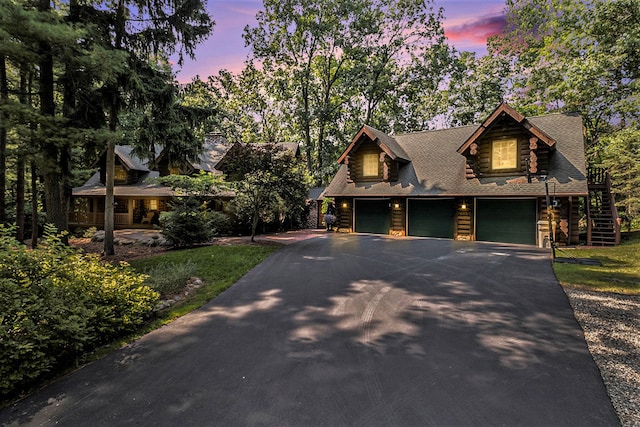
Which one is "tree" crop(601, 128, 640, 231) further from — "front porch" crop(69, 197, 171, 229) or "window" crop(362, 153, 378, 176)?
"front porch" crop(69, 197, 171, 229)

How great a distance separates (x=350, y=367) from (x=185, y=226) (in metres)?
12.5

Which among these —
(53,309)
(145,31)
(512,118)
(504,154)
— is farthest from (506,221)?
(145,31)

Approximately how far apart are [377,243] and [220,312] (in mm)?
10378

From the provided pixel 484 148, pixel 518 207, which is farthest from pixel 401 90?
pixel 518 207

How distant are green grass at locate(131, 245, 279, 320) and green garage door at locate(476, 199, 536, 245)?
11.4 metres

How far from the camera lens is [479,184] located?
16734 mm

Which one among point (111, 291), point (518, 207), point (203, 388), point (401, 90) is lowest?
point (203, 388)

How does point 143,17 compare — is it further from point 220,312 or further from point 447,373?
point 447,373

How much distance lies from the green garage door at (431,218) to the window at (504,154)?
3133 millimetres

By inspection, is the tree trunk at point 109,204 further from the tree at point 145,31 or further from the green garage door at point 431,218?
the green garage door at point 431,218

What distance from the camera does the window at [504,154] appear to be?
16266 mm

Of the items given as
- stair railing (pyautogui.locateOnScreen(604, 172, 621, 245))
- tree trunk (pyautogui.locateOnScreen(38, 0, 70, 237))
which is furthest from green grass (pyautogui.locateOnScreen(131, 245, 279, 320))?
stair railing (pyautogui.locateOnScreen(604, 172, 621, 245))

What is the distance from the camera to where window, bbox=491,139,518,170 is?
16.3m

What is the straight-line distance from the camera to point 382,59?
30562 millimetres
